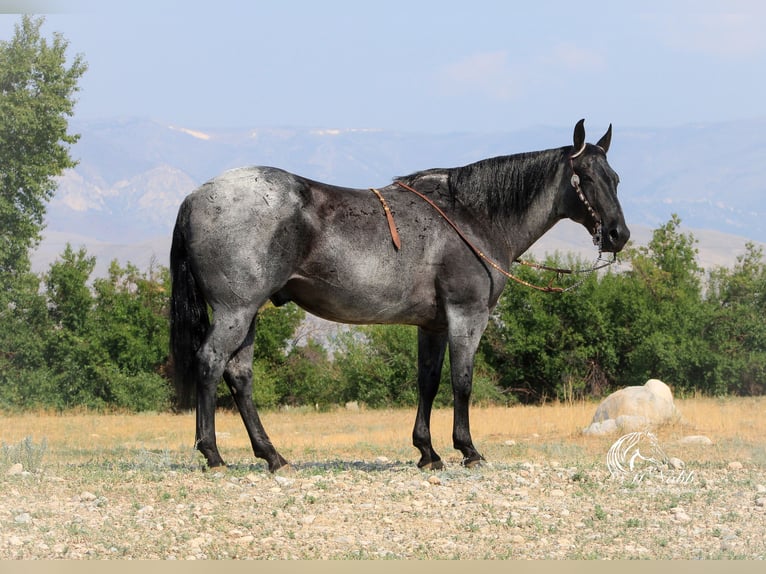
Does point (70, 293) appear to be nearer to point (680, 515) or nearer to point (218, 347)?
point (218, 347)

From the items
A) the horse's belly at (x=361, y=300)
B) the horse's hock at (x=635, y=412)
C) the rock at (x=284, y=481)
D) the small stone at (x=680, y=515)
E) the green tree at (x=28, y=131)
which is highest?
the green tree at (x=28, y=131)

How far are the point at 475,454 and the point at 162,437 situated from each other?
9814mm

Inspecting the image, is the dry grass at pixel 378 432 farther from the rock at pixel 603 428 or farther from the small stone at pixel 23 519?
the small stone at pixel 23 519

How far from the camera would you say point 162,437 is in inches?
695

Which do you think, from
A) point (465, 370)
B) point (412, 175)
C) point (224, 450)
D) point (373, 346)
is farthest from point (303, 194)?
point (373, 346)

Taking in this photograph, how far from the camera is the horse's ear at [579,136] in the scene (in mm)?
8906

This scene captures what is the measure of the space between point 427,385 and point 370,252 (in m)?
1.59

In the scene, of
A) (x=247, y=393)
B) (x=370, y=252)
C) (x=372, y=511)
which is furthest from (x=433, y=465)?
(x=370, y=252)

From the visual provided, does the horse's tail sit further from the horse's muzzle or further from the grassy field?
the horse's muzzle

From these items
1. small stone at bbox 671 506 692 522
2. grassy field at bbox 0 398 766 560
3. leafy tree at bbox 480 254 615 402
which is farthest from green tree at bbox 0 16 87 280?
small stone at bbox 671 506 692 522

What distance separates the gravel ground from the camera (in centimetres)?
621

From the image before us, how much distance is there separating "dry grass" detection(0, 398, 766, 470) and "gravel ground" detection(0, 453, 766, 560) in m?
2.62

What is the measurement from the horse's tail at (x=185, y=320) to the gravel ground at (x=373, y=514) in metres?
0.80

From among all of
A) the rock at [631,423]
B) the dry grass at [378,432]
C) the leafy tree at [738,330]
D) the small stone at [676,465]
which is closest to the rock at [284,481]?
the dry grass at [378,432]
